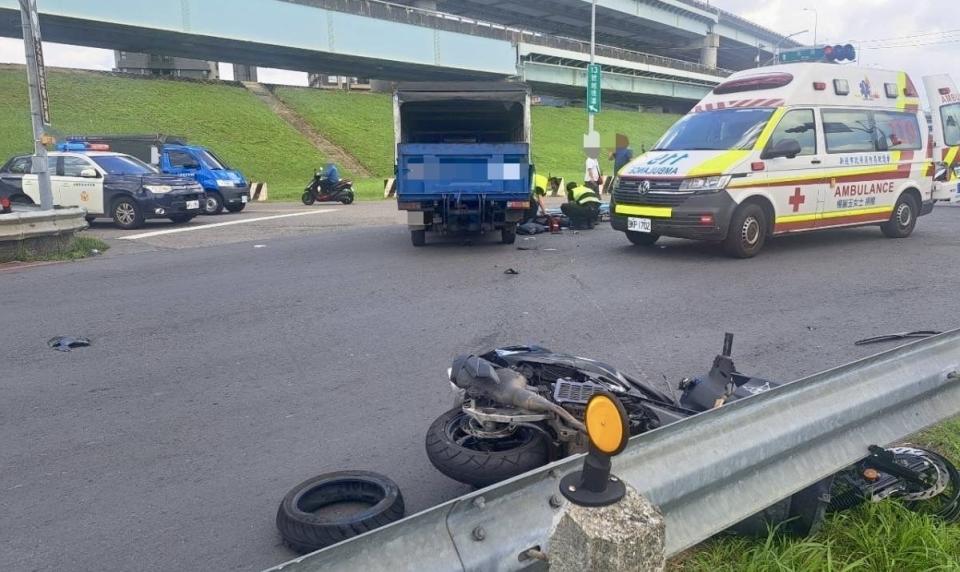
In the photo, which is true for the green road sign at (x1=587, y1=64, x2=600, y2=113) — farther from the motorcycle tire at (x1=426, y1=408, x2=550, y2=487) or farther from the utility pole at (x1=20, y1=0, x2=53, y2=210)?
the motorcycle tire at (x1=426, y1=408, x2=550, y2=487)

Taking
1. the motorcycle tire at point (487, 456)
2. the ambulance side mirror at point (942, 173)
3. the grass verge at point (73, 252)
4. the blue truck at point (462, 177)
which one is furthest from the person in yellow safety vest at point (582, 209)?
the motorcycle tire at point (487, 456)

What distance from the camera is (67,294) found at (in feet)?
26.8

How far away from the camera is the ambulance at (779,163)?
938 centimetres

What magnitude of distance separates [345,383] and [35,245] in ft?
27.0

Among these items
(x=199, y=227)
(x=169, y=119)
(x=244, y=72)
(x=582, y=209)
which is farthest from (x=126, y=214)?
(x=244, y=72)

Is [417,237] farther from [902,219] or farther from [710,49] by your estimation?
[710,49]

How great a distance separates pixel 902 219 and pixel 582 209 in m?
5.17

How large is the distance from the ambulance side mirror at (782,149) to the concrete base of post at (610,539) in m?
8.60

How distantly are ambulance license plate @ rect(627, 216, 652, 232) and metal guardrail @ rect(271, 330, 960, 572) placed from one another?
21.3ft

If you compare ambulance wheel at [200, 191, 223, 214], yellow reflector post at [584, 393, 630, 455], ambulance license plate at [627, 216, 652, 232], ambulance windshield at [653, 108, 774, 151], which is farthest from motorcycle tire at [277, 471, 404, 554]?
ambulance wheel at [200, 191, 223, 214]

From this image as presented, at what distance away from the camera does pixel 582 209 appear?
13398mm

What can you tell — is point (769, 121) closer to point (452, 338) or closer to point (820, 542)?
point (452, 338)

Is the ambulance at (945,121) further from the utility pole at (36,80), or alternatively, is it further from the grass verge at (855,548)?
the utility pole at (36,80)

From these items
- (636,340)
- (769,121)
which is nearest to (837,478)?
(636,340)
